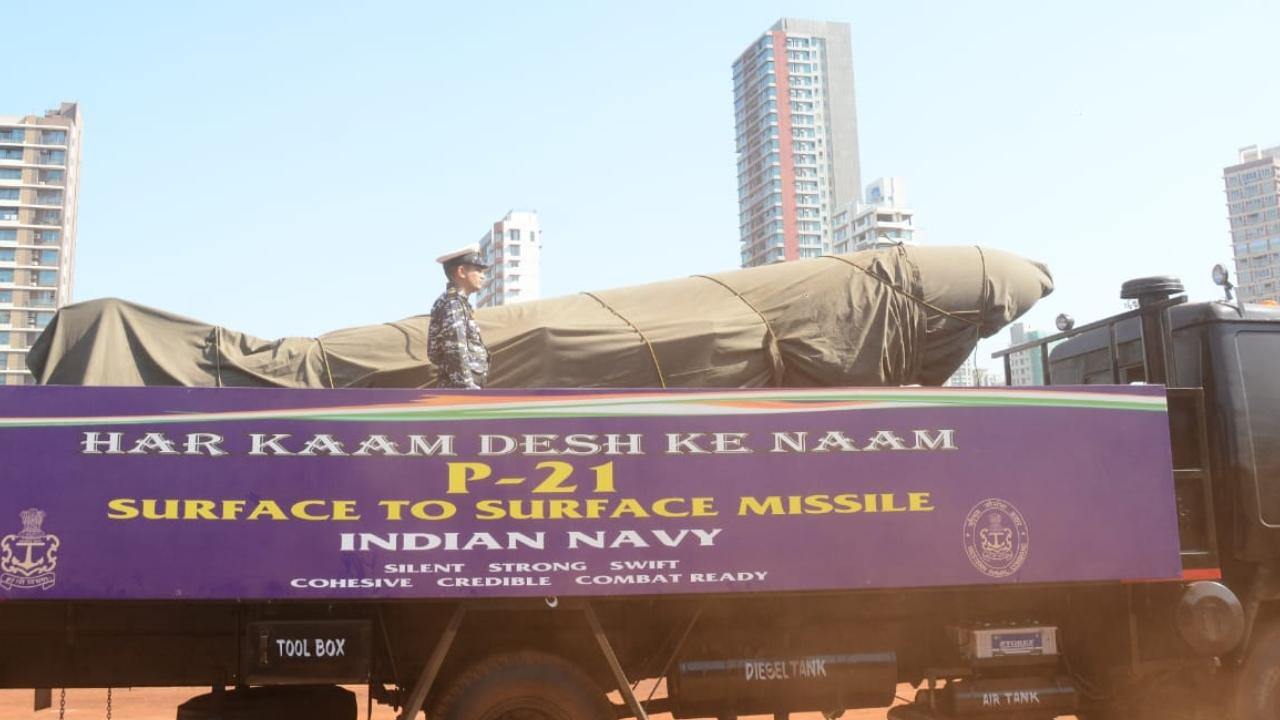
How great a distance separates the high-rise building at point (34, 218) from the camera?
4811 inches

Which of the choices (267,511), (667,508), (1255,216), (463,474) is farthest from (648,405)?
(1255,216)

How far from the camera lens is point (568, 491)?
5.94 m

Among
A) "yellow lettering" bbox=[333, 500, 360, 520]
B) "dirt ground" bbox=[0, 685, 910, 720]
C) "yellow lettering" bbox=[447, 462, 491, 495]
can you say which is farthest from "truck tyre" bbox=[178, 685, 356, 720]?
"dirt ground" bbox=[0, 685, 910, 720]

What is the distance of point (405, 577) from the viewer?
5.76 m

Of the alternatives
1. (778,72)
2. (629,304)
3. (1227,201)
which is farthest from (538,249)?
(629,304)

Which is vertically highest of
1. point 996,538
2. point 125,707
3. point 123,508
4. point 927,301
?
point 927,301

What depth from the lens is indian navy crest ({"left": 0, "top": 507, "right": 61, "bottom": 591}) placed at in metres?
5.50

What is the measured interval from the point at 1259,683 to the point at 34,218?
14392 cm

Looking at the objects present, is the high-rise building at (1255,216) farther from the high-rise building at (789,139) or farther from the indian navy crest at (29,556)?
the indian navy crest at (29,556)

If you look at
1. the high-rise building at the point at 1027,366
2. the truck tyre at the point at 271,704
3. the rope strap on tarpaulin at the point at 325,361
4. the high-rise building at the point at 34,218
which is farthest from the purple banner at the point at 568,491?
the high-rise building at the point at 34,218

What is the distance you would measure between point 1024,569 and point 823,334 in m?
2.06

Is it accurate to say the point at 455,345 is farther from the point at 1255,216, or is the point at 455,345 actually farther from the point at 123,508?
the point at 1255,216

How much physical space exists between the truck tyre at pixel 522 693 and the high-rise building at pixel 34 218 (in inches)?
5233

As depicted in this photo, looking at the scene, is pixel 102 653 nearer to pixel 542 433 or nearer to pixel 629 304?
pixel 542 433
